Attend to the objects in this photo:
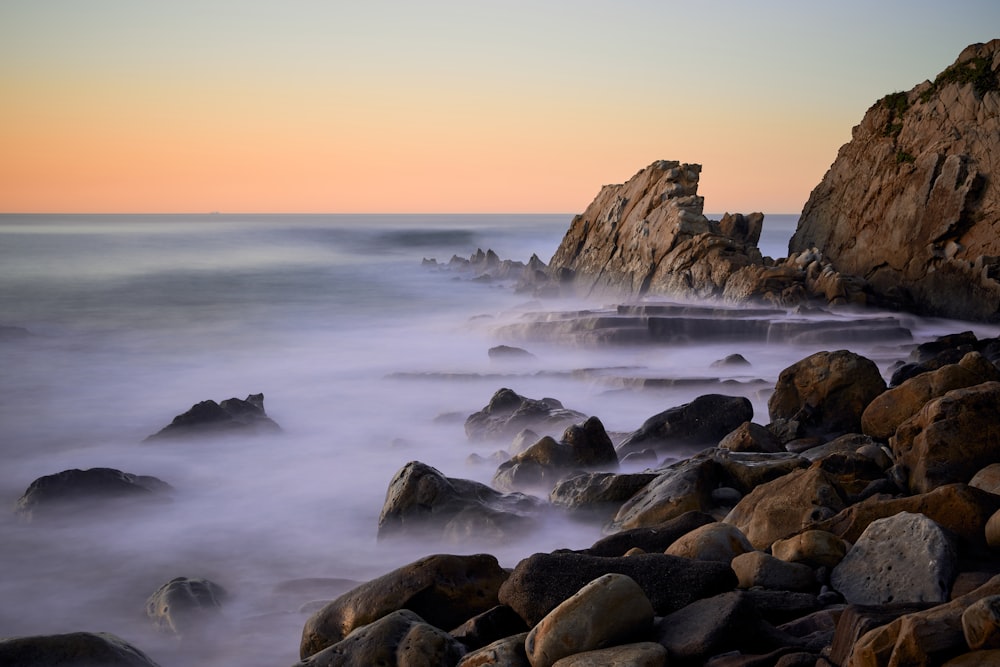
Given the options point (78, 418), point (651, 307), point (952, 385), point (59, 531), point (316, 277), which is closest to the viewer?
point (952, 385)

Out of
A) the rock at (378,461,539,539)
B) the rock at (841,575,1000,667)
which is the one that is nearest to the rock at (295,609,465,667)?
the rock at (841,575,1000,667)

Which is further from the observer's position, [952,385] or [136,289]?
[136,289]

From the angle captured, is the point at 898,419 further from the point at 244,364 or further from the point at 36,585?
the point at 244,364

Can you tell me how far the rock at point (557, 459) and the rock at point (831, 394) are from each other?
1831 mm

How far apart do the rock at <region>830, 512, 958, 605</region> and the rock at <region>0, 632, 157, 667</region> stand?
11.6ft

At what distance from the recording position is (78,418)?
548 inches

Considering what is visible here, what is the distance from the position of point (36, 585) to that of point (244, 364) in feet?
42.1

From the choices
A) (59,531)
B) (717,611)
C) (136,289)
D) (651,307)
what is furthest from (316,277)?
(717,611)

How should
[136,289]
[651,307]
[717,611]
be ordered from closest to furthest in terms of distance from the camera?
[717,611]
[651,307]
[136,289]

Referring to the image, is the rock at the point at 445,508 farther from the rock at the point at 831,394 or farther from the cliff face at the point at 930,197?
the cliff face at the point at 930,197

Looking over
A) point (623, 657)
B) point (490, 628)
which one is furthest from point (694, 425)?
point (623, 657)

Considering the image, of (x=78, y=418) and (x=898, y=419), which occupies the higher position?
(x=898, y=419)

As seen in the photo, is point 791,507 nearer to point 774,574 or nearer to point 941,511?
point 941,511

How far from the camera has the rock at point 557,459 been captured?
8.35m
